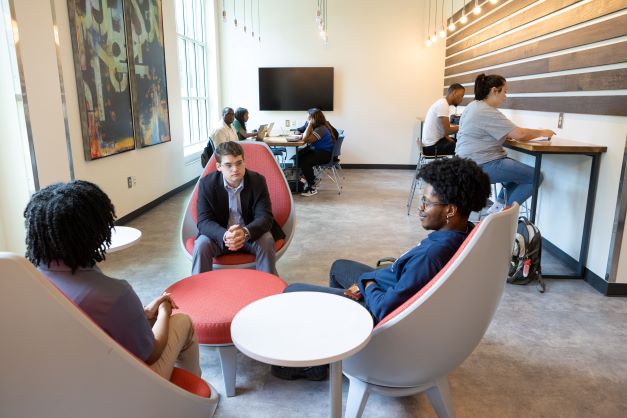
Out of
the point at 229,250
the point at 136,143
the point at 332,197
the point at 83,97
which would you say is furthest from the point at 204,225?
the point at 332,197

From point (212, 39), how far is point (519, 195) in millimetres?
6068

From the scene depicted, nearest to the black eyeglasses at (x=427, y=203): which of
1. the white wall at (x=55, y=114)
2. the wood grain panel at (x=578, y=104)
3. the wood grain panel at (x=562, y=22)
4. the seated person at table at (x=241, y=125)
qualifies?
the wood grain panel at (x=578, y=104)

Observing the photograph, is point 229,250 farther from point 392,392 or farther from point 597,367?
point 597,367

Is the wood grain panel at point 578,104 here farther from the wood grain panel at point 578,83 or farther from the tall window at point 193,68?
the tall window at point 193,68

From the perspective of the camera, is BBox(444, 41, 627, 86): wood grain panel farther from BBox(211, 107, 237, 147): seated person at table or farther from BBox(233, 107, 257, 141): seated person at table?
BBox(233, 107, 257, 141): seated person at table

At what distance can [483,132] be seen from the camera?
12.0 feet

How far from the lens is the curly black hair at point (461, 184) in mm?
1574

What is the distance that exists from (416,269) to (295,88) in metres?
7.11

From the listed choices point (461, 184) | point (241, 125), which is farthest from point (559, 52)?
point (241, 125)

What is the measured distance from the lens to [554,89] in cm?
371

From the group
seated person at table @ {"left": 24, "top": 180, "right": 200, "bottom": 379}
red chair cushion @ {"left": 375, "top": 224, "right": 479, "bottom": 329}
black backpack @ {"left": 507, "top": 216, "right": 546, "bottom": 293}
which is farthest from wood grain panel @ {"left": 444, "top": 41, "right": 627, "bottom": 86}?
seated person at table @ {"left": 24, "top": 180, "right": 200, "bottom": 379}

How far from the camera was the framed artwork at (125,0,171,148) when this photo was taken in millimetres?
4781

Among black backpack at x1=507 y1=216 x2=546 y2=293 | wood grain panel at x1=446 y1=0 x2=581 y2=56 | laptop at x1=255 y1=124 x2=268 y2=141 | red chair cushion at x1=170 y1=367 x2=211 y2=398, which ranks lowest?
black backpack at x1=507 y1=216 x2=546 y2=293

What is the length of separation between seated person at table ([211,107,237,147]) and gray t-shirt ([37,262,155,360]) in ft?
15.7
